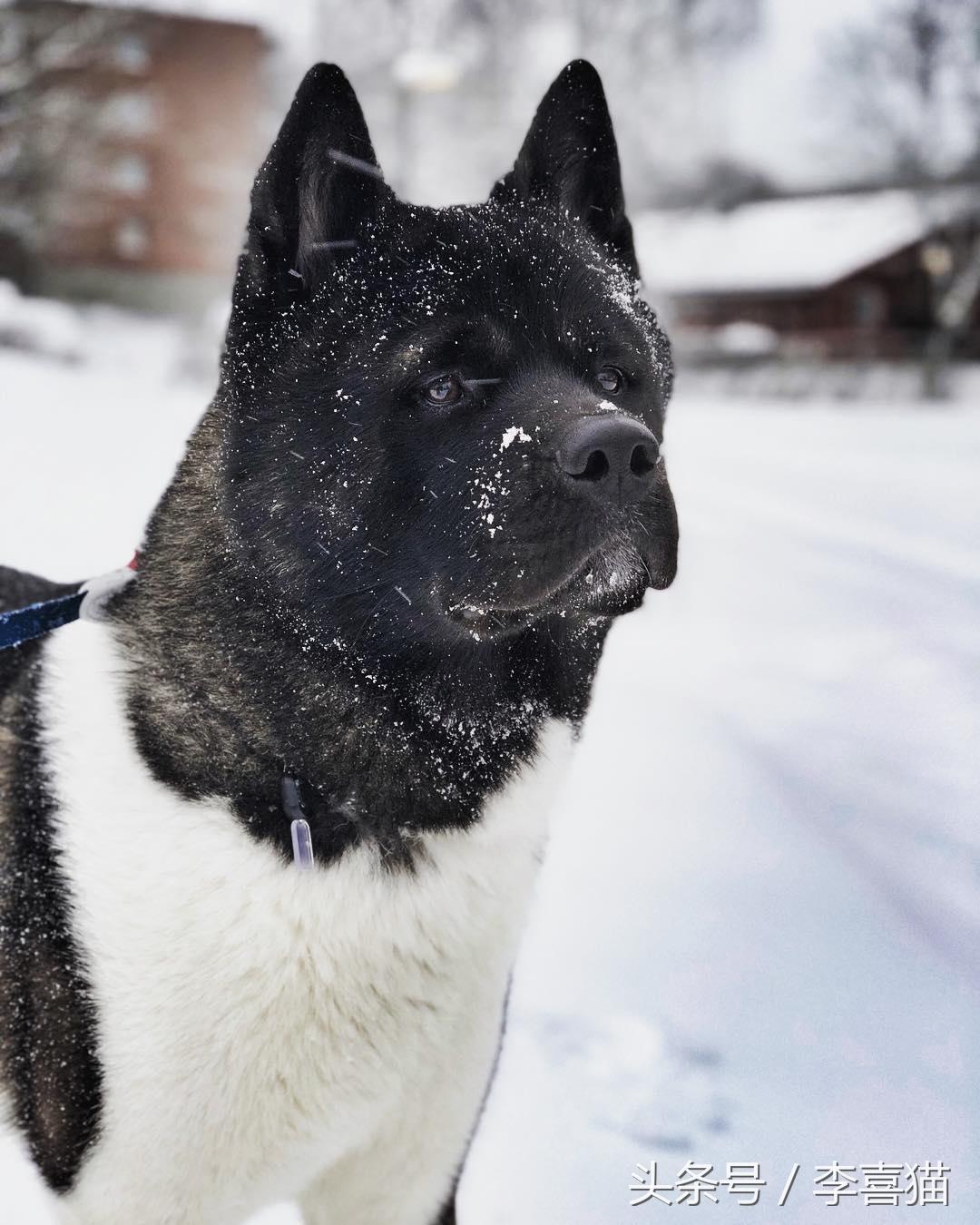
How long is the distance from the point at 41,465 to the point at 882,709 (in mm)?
5574

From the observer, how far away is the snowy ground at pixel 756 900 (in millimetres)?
2002

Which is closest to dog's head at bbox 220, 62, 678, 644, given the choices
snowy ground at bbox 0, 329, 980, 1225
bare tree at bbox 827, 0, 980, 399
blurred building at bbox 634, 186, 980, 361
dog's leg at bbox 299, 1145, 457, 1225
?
dog's leg at bbox 299, 1145, 457, 1225

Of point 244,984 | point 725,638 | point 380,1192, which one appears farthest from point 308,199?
point 725,638

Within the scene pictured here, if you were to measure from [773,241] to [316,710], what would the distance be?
27757 mm

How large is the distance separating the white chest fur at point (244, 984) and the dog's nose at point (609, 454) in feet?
1.57

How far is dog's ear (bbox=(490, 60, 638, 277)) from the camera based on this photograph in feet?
5.58

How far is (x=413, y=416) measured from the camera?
1.44 m

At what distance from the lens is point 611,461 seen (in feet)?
4.33

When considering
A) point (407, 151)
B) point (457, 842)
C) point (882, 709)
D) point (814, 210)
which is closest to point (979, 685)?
point (882, 709)

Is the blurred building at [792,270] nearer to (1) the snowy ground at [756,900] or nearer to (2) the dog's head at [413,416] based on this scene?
(1) the snowy ground at [756,900]

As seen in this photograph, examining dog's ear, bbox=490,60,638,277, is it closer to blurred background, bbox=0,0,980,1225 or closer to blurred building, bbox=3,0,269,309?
blurred background, bbox=0,0,980,1225

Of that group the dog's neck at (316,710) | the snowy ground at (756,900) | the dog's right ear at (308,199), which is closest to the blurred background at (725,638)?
the snowy ground at (756,900)

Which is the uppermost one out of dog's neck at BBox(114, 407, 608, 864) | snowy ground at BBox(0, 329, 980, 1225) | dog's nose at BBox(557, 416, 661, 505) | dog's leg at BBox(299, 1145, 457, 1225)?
dog's nose at BBox(557, 416, 661, 505)

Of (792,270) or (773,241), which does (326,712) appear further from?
(773,241)
